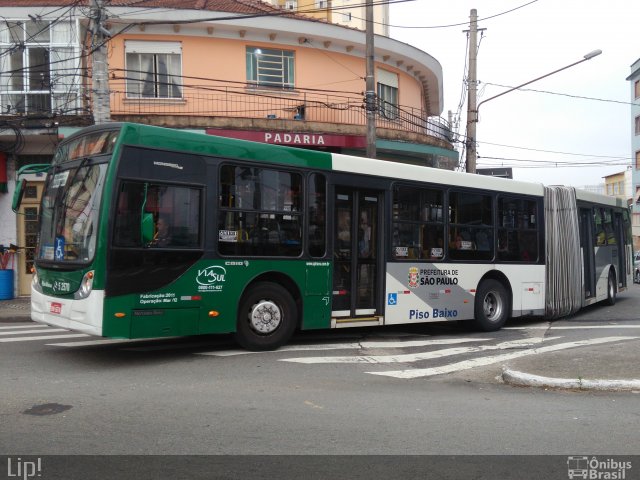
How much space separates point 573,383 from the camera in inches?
274

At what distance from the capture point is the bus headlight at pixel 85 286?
7.40 metres

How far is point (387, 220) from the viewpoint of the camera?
1023 centimetres

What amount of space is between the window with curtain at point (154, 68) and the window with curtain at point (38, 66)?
171 centimetres

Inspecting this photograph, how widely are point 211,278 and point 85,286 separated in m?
1.63

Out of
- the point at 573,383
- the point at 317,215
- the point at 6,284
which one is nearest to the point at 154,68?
the point at 6,284

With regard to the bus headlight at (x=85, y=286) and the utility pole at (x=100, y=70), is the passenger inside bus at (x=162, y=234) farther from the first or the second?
the utility pole at (x=100, y=70)

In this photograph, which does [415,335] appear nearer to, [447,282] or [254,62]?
[447,282]

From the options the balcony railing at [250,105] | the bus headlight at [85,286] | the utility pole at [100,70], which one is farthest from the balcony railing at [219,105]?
the bus headlight at [85,286]

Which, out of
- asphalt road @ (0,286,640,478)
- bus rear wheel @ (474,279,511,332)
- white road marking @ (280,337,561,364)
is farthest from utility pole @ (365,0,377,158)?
asphalt road @ (0,286,640,478)

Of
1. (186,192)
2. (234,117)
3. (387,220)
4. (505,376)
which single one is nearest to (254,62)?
(234,117)

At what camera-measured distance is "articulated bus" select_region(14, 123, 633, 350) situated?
24.9ft

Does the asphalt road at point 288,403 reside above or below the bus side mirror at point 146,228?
below

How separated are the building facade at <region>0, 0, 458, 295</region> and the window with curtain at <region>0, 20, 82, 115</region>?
3 cm

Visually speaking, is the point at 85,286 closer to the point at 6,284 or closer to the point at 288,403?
the point at 288,403
